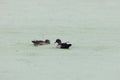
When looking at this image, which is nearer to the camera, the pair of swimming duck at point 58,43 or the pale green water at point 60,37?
the pale green water at point 60,37

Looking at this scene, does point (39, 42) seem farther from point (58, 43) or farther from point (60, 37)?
point (60, 37)

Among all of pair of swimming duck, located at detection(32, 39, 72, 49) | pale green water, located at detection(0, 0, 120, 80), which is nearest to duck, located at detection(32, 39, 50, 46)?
pair of swimming duck, located at detection(32, 39, 72, 49)

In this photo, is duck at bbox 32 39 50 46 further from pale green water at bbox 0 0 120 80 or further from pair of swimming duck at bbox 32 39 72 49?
pale green water at bbox 0 0 120 80

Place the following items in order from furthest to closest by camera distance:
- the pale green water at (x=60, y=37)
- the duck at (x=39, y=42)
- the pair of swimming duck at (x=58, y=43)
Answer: the duck at (x=39, y=42)
the pair of swimming duck at (x=58, y=43)
the pale green water at (x=60, y=37)

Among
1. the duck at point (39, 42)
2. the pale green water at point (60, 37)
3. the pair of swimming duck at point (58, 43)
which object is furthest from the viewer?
the duck at point (39, 42)

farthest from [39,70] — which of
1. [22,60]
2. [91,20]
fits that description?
[91,20]

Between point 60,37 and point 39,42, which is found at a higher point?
point 60,37

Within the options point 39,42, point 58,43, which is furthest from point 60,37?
point 58,43

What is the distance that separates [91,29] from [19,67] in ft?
17.3

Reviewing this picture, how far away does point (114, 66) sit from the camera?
8.07m

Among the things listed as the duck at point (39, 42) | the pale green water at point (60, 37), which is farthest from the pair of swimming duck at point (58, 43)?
the pale green water at point (60, 37)

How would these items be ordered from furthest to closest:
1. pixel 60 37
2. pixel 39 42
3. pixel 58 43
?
1. pixel 60 37
2. pixel 39 42
3. pixel 58 43

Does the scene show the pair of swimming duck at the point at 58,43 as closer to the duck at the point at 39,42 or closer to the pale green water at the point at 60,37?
the duck at the point at 39,42

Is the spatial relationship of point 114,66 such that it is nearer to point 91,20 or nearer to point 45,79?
point 45,79
